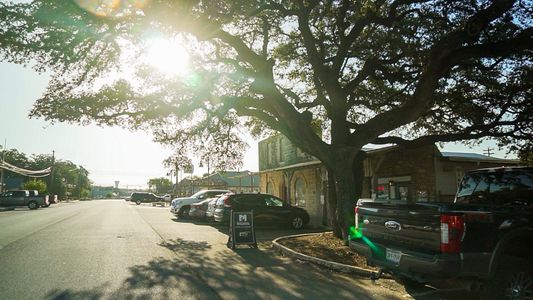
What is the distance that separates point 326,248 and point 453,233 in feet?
21.6

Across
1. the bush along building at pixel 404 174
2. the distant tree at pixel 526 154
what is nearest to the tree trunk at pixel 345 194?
the bush along building at pixel 404 174

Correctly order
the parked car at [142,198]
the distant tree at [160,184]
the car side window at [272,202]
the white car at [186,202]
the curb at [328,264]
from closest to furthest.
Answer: the curb at [328,264] < the car side window at [272,202] < the white car at [186,202] < the parked car at [142,198] < the distant tree at [160,184]

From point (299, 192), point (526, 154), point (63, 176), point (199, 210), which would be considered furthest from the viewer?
point (63, 176)

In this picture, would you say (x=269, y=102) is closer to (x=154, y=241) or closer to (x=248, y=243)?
(x=248, y=243)

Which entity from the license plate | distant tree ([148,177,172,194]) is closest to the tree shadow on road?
the license plate

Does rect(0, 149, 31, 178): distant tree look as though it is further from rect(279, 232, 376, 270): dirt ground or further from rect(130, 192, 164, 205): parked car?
rect(279, 232, 376, 270): dirt ground

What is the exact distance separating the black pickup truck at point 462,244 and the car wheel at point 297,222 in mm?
12096

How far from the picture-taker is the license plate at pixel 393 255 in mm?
6180

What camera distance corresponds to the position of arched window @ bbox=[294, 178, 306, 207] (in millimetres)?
25781

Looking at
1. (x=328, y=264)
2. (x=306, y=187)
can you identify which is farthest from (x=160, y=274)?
(x=306, y=187)

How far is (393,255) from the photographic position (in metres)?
6.33

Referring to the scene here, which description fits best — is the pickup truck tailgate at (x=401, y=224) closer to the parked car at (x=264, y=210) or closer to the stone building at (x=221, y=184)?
the parked car at (x=264, y=210)

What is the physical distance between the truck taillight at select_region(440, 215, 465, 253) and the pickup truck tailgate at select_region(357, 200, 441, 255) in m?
0.12

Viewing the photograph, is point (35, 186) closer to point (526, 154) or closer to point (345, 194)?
point (345, 194)
